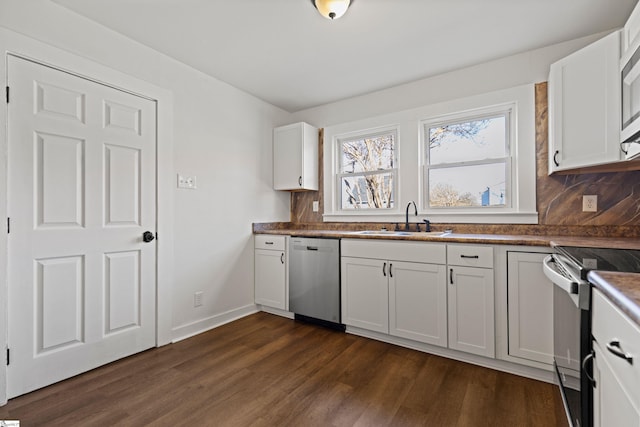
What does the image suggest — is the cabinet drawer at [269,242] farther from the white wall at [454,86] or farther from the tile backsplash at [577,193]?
the tile backsplash at [577,193]

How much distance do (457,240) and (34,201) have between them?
2784 mm

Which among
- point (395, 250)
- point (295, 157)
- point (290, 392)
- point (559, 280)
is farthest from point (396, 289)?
point (295, 157)

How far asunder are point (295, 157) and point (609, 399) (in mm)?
3080

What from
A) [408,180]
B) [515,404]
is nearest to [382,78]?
[408,180]

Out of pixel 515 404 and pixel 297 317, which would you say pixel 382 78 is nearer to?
pixel 297 317

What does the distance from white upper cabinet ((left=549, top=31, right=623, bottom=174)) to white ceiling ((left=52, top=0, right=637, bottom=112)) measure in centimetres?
36

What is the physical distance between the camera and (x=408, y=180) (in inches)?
119

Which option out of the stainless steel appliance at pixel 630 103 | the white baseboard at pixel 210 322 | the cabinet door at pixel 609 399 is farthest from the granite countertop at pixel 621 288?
the white baseboard at pixel 210 322

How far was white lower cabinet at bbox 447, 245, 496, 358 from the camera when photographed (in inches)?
80.4

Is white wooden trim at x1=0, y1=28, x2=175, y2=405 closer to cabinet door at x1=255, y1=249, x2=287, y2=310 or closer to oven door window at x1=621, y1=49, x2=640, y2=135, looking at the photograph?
cabinet door at x1=255, y1=249, x2=287, y2=310

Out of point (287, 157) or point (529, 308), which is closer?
point (529, 308)

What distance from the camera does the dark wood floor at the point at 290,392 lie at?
5.10 feet

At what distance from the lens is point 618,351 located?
784 mm

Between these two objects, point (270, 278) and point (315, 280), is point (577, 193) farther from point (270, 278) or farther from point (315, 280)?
point (270, 278)
